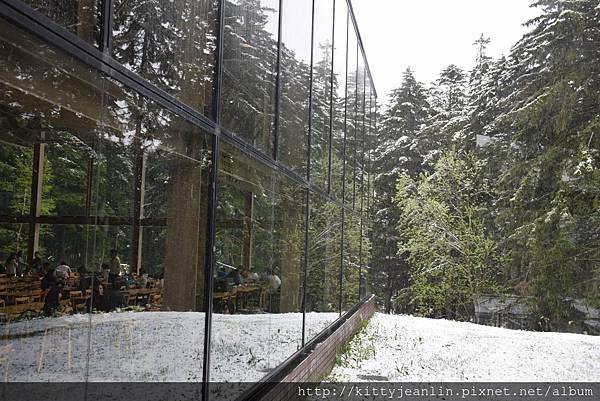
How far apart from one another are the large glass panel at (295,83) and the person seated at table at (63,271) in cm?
366

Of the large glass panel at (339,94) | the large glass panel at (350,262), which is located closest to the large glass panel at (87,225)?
the large glass panel at (339,94)

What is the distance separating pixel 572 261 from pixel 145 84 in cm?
1711

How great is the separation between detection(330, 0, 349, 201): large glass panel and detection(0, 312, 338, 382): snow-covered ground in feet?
18.8

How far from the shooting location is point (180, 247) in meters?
3.06

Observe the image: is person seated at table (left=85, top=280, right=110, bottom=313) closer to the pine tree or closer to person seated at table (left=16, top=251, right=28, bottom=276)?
person seated at table (left=16, top=251, right=28, bottom=276)

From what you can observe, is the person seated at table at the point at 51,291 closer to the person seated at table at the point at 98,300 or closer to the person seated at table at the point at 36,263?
the person seated at table at the point at 36,263

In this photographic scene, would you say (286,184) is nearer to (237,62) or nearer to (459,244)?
(237,62)

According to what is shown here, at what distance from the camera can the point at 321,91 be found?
8.24 metres

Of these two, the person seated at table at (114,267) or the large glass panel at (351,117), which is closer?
the person seated at table at (114,267)

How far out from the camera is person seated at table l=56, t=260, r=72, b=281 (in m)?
1.96

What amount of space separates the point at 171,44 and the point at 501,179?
59.2ft

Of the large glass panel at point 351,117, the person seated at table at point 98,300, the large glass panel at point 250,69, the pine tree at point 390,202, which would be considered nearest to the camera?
the person seated at table at point 98,300

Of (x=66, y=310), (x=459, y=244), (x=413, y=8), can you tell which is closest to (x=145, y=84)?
(x=66, y=310)

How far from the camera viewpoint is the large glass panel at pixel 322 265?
748 cm
